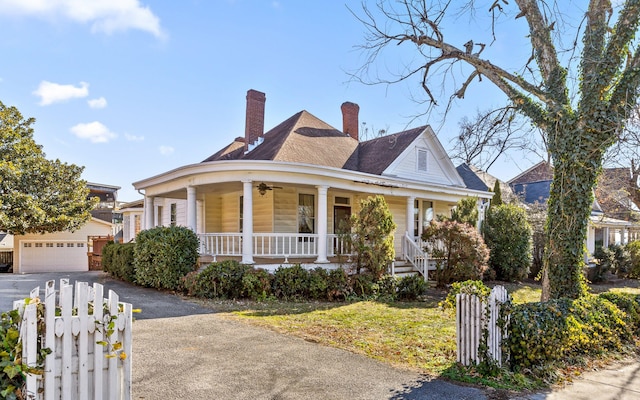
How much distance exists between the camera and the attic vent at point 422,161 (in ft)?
60.4

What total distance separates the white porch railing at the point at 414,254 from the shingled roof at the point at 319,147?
9.78ft

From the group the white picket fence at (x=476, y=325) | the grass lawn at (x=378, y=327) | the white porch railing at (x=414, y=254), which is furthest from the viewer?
the white porch railing at (x=414, y=254)

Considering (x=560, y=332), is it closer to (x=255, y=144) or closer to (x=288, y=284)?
(x=288, y=284)

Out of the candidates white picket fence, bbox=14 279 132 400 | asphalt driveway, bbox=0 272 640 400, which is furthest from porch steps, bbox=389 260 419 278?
white picket fence, bbox=14 279 132 400

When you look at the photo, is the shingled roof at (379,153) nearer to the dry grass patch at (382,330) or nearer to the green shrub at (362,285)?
the green shrub at (362,285)

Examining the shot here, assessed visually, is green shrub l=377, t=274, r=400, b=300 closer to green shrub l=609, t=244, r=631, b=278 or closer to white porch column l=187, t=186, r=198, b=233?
white porch column l=187, t=186, r=198, b=233

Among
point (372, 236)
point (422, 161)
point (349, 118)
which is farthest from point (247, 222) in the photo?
point (349, 118)

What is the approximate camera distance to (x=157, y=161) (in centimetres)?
2577

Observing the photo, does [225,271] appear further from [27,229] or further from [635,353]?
[27,229]

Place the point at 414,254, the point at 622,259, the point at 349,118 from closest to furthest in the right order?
the point at 414,254
the point at 349,118
the point at 622,259

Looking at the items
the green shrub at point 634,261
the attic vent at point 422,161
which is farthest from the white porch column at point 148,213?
the green shrub at point 634,261

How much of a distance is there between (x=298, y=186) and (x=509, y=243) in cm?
963

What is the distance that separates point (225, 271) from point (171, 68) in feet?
22.2

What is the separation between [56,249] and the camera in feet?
Answer: 78.1
